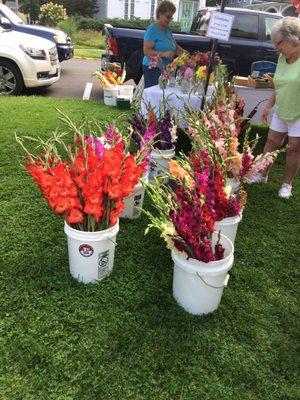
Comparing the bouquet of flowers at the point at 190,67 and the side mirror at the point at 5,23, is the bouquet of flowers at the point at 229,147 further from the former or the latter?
the side mirror at the point at 5,23

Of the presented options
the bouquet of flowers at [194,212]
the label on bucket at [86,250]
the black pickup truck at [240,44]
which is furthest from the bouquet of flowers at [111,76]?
the label on bucket at [86,250]

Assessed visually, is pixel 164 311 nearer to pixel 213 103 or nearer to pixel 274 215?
pixel 274 215

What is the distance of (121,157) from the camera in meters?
2.16

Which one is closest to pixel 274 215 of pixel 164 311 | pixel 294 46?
pixel 294 46

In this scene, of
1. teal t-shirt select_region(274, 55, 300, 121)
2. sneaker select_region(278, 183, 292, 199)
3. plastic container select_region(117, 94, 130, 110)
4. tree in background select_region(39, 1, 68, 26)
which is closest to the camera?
teal t-shirt select_region(274, 55, 300, 121)

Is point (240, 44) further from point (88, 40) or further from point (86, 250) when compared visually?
point (88, 40)

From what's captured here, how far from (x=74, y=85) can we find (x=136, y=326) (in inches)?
309

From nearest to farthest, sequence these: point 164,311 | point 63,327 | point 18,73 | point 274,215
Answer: point 63,327, point 164,311, point 274,215, point 18,73

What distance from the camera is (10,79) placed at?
7.15m

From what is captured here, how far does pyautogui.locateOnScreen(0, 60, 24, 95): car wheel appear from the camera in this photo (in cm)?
691

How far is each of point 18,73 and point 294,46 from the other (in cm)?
539

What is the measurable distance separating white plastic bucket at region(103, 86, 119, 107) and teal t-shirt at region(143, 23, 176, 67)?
2.03 meters

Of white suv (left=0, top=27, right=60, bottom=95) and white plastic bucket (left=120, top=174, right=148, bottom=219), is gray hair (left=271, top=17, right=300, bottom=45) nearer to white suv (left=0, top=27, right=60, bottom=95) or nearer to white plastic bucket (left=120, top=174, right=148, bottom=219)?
white plastic bucket (left=120, top=174, right=148, bottom=219)

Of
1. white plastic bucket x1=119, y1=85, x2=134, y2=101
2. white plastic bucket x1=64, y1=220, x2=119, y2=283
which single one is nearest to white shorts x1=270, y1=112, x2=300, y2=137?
white plastic bucket x1=64, y1=220, x2=119, y2=283
